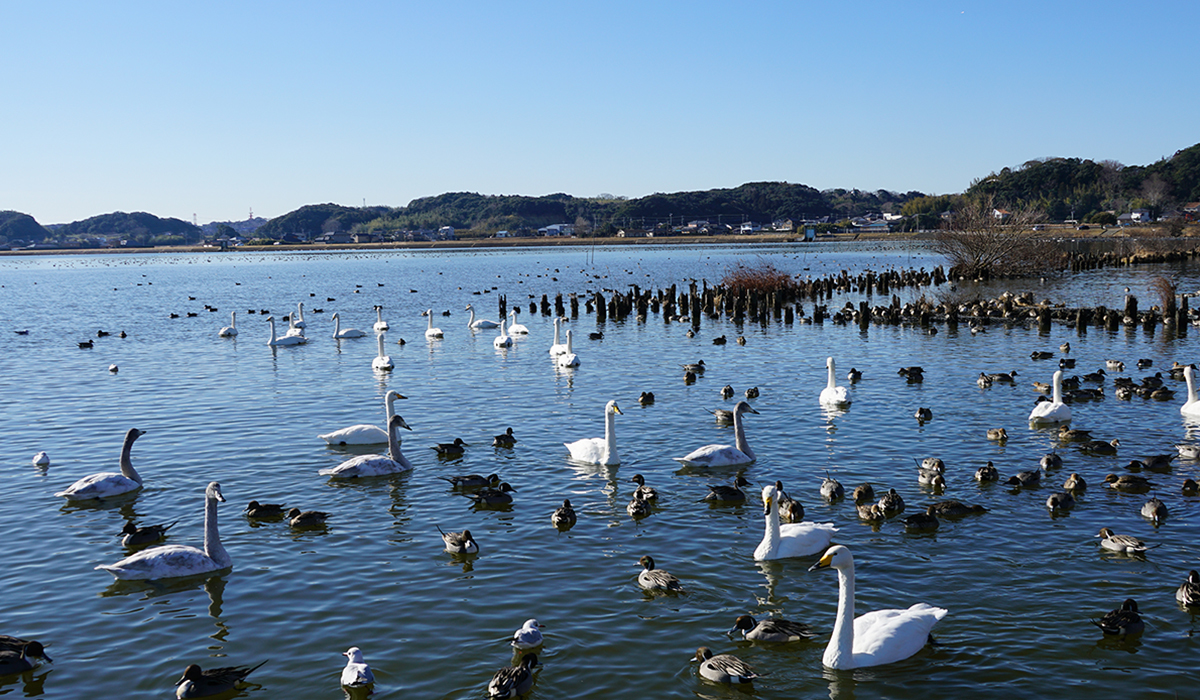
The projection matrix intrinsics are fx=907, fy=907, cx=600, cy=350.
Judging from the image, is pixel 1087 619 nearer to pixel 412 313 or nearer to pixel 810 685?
pixel 810 685

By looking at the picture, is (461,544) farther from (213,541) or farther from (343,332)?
(343,332)

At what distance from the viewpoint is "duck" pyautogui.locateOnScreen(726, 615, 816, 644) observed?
998 centimetres

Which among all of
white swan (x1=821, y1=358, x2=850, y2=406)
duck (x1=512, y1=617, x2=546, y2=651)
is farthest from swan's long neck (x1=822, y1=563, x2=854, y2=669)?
white swan (x1=821, y1=358, x2=850, y2=406)

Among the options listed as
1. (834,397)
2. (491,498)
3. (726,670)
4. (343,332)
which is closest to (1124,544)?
(726,670)

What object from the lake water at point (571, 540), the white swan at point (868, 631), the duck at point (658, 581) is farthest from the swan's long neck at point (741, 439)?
the white swan at point (868, 631)

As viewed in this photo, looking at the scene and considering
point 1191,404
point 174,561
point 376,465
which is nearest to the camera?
point 174,561

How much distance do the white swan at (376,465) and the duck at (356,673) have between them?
300 inches

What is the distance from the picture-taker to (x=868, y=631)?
32.0 ft

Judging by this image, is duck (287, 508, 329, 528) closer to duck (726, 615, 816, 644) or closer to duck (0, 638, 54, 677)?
duck (0, 638, 54, 677)

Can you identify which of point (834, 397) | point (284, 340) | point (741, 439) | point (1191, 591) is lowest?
point (1191, 591)

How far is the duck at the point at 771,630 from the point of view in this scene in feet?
32.8

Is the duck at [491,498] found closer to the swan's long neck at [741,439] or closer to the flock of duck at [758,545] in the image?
the flock of duck at [758,545]

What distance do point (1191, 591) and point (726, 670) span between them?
19.2 feet

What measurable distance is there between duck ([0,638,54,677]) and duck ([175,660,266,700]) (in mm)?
1769
